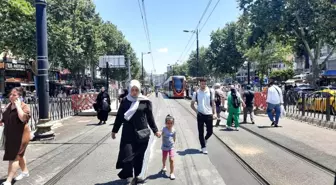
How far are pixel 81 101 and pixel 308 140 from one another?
13827 millimetres

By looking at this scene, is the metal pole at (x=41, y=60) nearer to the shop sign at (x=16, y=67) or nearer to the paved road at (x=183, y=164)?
the paved road at (x=183, y=164)

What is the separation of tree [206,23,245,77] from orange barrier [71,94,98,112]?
107ft

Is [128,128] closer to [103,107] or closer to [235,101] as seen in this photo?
[235,101]

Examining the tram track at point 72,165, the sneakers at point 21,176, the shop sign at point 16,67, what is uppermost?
the shop sign at point 16,67

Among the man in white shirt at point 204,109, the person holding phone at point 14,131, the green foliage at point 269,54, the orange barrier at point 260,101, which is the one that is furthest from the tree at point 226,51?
the person holding phone at point 14,131

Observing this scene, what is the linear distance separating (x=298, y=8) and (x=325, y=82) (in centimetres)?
2531

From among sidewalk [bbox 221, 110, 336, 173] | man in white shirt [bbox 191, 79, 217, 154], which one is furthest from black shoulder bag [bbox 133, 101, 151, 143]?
sidewalk [bbox 221, 110, 336, 173]

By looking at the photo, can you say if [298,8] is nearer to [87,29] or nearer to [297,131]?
[297,131]

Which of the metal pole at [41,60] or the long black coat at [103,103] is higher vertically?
the metal pole at [41,60]

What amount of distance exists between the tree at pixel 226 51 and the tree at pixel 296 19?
21076 mm

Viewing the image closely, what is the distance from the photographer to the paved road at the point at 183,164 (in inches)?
218

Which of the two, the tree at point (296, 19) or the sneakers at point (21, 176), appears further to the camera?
the tree at point (296, 19)

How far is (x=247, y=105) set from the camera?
13.5 metres

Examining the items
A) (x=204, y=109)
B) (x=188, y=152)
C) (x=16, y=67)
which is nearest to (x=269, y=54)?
(x=16, y=67)
